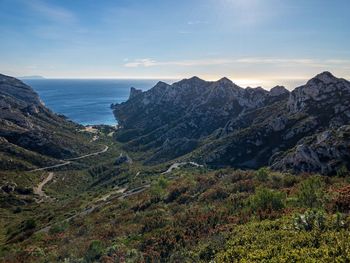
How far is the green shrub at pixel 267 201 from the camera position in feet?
98.4

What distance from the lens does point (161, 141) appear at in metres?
196

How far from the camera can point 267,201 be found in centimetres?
3073

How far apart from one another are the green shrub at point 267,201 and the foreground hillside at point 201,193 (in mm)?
92

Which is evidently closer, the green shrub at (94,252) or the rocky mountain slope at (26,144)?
the green shrub at (94,252)

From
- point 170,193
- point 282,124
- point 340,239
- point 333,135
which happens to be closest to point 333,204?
point 340,239

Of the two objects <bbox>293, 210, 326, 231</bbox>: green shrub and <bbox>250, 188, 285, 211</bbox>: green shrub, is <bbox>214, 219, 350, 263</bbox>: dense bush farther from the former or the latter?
<bbox>250, 188, 285, 211</bbox>: green shrub

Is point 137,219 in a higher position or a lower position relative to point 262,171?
lower

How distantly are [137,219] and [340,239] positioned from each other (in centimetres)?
2719

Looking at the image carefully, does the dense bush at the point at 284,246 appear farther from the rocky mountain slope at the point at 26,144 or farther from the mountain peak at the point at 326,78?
the rocky mountain slope at the point at 26,144

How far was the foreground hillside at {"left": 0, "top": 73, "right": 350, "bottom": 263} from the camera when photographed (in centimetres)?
2255

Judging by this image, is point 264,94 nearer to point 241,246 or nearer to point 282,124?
point 282,124

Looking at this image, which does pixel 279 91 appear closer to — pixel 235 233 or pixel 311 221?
pixel 235 233

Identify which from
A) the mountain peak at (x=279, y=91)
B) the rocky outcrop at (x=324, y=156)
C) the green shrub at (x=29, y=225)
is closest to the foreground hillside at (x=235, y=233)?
the rocky outcrop at (x=324, y=156)

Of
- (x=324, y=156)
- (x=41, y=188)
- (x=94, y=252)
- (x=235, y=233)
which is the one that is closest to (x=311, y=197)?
(x=235, y=233)
